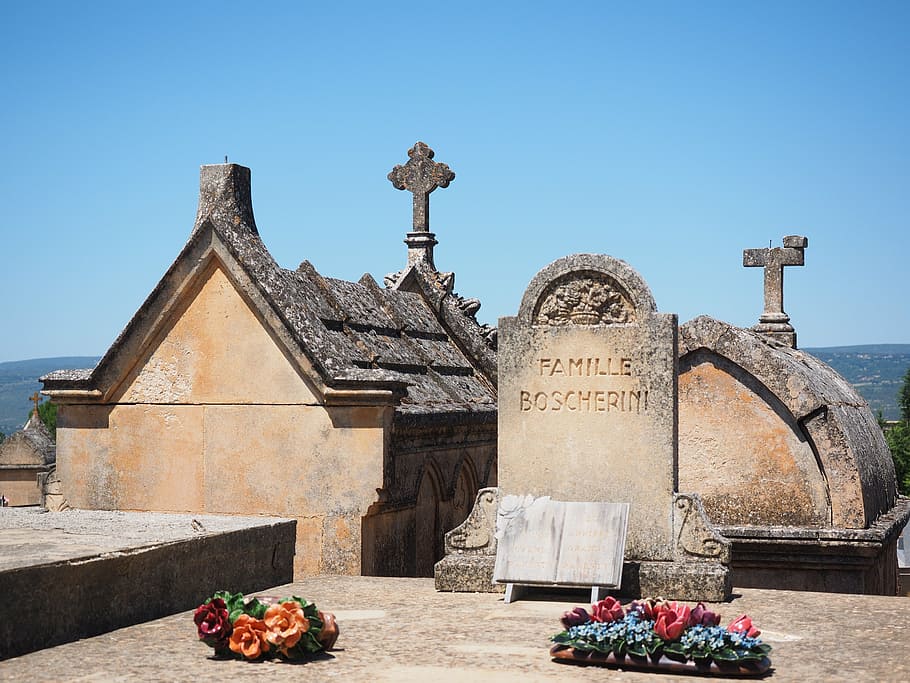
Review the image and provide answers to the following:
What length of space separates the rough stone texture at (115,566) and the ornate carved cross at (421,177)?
6663mm

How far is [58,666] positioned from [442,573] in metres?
3.58

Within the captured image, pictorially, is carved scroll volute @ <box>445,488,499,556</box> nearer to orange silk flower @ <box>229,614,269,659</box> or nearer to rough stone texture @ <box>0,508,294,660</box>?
rough stone texture @ <box>0,508,294,660</box>

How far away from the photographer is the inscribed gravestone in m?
9.72

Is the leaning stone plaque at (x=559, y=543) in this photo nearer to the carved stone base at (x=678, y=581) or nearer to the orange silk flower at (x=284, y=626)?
the carved stone base at (x=678, y=581)

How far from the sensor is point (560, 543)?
9.48m

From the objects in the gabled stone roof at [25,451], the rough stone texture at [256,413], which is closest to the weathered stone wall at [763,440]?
the rough stone texture at [256,413]

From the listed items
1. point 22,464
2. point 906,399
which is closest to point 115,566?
point 22,464

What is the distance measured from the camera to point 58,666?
676 cm

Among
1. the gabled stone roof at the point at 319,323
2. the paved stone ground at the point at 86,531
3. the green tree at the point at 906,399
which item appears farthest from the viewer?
the green tree at the point at 906,399

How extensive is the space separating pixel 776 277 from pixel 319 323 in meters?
6.56

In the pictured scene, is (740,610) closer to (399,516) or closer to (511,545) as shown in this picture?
(511,545)

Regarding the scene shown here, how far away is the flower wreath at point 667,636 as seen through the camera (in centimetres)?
683

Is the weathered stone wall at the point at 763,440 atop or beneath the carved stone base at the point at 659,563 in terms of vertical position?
atop

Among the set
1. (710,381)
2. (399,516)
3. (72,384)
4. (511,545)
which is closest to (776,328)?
(710,381)
